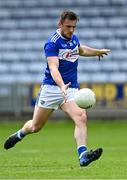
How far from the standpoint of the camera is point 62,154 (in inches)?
627

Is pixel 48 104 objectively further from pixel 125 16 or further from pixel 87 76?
pixel 125 16

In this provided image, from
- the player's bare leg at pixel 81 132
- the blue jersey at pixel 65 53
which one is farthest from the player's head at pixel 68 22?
the player's bare leg at pixel 81 132

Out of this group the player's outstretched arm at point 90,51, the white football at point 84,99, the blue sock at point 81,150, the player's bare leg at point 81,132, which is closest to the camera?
the white football at point 84,99

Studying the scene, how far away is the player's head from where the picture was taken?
39.4 ft

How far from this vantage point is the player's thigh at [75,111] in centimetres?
1216

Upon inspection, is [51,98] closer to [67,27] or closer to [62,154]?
[67,27]

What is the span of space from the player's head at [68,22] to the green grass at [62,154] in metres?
2.06

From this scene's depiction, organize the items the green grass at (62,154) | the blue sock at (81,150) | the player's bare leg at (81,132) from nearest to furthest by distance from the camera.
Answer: the green grass at (62,154) < the player's bare leg at (81,132) < the blue sock at (81,150)

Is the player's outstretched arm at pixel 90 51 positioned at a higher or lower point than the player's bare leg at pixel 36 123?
higher

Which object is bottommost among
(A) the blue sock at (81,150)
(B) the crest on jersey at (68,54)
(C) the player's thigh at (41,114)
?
(A) the blue sock at (81,150)

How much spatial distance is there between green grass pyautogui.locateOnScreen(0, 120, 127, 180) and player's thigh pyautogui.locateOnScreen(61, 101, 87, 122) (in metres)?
0.74

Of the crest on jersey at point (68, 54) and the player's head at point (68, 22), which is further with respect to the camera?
the crest on jersey at point (68, 54)

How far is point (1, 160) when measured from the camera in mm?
13727

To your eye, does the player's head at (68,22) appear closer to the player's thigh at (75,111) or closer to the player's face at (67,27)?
the player's face at (67,27)
